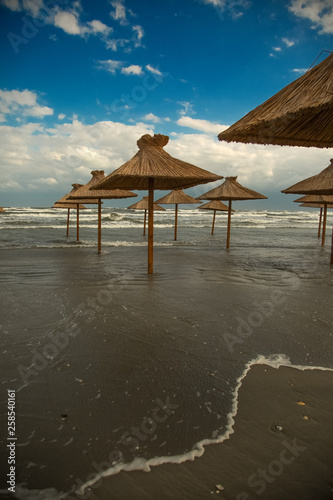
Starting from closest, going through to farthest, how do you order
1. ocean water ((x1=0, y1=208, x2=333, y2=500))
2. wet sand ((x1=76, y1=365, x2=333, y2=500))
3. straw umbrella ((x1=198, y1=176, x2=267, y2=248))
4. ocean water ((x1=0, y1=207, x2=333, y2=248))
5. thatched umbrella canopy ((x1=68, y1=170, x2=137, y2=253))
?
wet sand ((x1=76, y1=365, x2=333, y2=500)) → ocean water ((x1=0, y1=208, x2=333, y2=500)) → thatched umbrella canopy ((x1=68, y1=170, x2=137, y2=253)) → straw umbrella ((x1=198, y1=176, x2=267, y2=248)) → ocean water ((x1=0, y1=207, x2=333, y2=248))

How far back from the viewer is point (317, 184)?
8156 mm

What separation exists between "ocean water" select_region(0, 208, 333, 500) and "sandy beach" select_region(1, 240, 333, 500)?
11 millimetres

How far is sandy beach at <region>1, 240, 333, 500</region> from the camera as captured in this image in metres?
1.68

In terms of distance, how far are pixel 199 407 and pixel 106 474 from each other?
819 millimetres

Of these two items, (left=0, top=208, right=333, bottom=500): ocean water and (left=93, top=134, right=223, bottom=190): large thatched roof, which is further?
(left=93, top=134, right=223, bottom=190): large thatched roof

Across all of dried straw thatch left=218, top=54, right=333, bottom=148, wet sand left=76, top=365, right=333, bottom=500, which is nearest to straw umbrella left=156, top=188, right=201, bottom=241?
dried straw thatch left=218, top=54, right=333, bottom=148

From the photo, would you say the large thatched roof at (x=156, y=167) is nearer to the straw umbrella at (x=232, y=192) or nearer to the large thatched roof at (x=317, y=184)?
the large thatched roof at (x=317, y=184)

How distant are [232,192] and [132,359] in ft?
28.2

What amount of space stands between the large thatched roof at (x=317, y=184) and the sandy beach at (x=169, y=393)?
3.86 meters

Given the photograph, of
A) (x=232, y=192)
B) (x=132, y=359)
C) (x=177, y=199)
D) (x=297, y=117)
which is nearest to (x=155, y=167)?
(x=297, y=117)

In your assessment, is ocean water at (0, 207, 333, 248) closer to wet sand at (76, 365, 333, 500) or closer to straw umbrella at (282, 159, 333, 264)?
straw umbrella at (282, 159, 333, 264)

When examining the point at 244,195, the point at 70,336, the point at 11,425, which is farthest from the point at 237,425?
the point at 244,195

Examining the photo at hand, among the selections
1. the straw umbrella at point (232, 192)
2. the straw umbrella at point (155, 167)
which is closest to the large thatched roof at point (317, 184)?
the straw umbrella at point (232, 192)

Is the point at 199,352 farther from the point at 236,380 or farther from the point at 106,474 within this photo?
the point at 106,474
